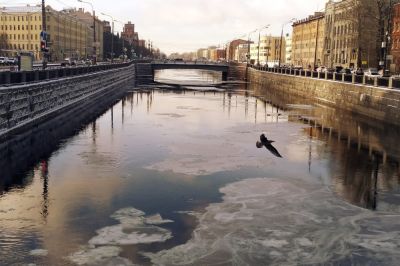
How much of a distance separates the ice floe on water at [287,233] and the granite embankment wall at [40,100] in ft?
42.8

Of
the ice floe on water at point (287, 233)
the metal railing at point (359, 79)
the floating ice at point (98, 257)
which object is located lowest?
the ice floe on water at point (287, 233)

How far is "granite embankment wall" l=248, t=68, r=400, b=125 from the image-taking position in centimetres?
3438

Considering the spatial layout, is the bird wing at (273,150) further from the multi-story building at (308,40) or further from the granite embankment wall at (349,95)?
the multi-story building at (308,40)

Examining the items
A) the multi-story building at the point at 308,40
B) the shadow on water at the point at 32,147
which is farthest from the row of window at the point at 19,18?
the shadow on water at the point at 32,147

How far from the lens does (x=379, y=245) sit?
10.9 metres

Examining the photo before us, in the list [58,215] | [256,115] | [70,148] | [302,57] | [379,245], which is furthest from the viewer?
[302,57]

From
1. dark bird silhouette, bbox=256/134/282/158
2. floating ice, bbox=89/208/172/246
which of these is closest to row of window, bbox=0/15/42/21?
dark bird silhouette, bbox=256/134/282/158

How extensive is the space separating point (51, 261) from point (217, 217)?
464 centimetres

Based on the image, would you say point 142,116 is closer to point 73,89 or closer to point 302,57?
point 73,89

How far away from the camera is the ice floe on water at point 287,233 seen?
393 inches

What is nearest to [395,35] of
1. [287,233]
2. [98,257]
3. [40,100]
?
[40,100]

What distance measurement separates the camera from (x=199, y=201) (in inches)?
551

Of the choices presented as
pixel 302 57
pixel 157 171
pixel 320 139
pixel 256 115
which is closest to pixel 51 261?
pixel 157 171

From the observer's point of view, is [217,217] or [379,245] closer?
[379,245]
